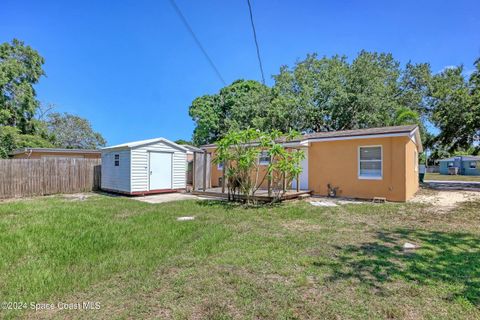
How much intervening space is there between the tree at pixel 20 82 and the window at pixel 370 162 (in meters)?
25.6

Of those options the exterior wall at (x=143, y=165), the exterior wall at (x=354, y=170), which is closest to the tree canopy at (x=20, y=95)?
the exterior wall at (x=143, y=165)

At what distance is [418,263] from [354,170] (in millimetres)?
7604

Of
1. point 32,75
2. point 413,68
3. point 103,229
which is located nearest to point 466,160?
point 413,68

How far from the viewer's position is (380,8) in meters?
9.78

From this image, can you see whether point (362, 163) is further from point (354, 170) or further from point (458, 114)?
point (458, 114)

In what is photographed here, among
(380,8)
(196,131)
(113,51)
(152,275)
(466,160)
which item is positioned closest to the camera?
(152,275)

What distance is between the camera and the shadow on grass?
3326mm

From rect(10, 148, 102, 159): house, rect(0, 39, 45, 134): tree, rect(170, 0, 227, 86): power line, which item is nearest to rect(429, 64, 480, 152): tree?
rect(170, 0, 227, 86): power line

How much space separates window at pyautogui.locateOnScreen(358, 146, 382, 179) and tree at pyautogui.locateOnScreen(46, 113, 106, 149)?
3160 cm

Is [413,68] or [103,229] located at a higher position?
[413,68]

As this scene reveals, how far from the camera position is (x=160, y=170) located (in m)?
12.8

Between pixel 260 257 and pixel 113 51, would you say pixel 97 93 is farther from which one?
pixel 260 257

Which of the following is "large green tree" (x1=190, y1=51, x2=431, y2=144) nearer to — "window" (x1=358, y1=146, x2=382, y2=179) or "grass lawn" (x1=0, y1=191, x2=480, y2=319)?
"window" (x1=358, y1=146, x2=382, y2=179)

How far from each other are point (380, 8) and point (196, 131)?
23.1 m
